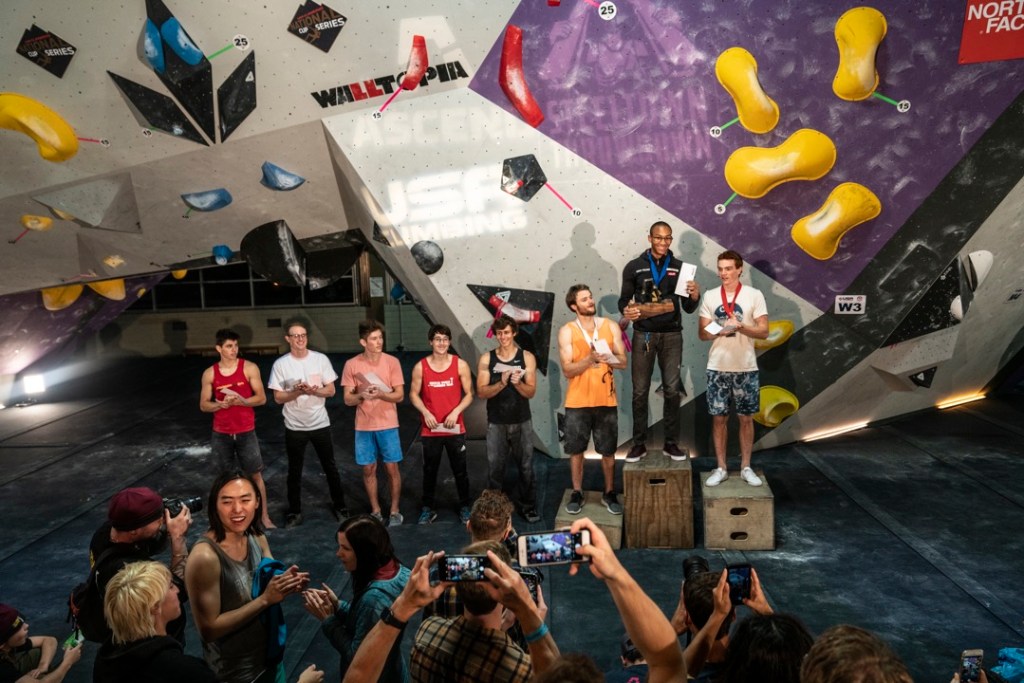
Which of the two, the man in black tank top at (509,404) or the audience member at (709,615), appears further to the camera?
the man in black tank top at (509,404)

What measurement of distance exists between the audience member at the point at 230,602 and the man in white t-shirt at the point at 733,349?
3.78 metres

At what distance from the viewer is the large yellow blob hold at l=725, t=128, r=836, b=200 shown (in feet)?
23.2

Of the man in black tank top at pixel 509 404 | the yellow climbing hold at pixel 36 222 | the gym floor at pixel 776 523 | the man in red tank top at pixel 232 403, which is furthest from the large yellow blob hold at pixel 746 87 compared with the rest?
the yellow climbing hold at pixel 36 222

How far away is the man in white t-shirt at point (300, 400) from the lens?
6.61 meters

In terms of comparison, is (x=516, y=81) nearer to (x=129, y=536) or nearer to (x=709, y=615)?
(x=129, y=536)

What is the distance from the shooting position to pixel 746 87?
687 centimetres

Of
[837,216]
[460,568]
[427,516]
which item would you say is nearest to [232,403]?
[427,516]

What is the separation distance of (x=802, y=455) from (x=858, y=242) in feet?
6.70

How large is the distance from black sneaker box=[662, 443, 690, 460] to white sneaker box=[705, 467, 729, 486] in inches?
12.8

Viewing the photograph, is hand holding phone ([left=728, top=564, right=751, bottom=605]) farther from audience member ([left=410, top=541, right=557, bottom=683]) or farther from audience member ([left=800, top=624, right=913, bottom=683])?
audience member ([left=410, top=541, right=557, bottom=683])

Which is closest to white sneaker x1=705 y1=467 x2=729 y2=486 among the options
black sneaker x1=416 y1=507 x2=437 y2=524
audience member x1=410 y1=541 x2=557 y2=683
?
black sneaker x1=416 y1=507 x2=437 y2=524

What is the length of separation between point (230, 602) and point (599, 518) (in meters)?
3.39

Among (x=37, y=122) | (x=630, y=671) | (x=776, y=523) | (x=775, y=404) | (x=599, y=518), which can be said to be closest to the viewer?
(x=630, y=671)

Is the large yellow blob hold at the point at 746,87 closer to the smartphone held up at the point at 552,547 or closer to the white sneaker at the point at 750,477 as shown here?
the white sneaker at the point at 750,477
